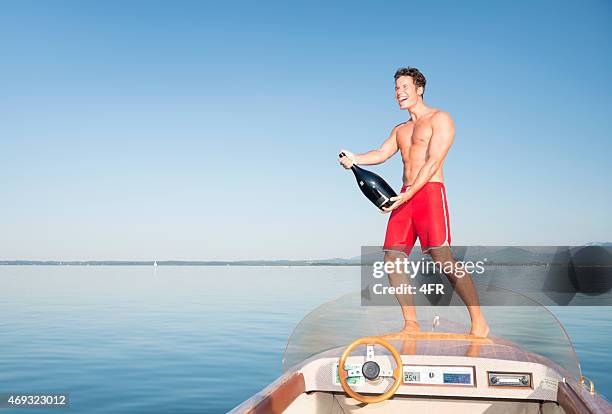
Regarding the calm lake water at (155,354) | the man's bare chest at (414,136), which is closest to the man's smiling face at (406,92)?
the man's bare chest at (414,136)

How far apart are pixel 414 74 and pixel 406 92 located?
0.58 ft

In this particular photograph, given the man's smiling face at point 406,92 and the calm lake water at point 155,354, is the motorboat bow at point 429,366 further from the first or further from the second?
the man's smiling face at point 406,92

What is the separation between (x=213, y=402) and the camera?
28.9ft

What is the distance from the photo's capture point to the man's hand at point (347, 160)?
4945mm

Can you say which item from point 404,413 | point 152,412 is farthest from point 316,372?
point 152,412

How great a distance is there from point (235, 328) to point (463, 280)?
14.0 meters

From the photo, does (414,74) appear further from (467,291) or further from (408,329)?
(408,329)

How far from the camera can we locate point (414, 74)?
4949 mm

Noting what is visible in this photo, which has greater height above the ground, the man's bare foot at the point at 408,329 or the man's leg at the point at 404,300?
the man's leg at the point at 404,300

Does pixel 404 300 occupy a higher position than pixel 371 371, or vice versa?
pixel 404 300

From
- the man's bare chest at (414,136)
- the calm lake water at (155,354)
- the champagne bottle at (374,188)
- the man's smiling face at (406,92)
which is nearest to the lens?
A: the champagne bottle at (374,188)

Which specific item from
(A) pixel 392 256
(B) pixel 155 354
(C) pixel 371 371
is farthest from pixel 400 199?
(B) pixel 155 354

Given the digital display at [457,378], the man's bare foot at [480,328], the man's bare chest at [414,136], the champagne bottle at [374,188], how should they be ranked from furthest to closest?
the man's bare chest at [414,136] → the champagne bottle at [374,188] → the man's bare foot at [480,328] → the digital display at [457,378]

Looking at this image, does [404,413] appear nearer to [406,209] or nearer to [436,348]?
[436,348]
